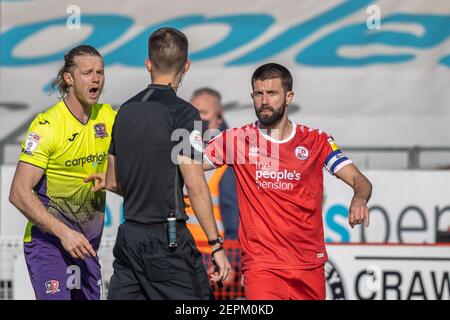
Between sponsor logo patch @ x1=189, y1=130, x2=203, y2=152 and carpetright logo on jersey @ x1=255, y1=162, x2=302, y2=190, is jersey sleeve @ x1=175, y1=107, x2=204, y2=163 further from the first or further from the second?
carpetright logo on jersey @ x1=255, y1=162, x2=302, y2=190

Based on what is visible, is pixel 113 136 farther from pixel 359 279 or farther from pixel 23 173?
pixel 359 279

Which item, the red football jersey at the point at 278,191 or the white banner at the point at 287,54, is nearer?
the red football jersey at the point at 278,191

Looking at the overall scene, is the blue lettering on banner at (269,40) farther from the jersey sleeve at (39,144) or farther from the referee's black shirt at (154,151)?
the referee's black shirt at (154,151)

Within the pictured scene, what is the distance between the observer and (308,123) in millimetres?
13352

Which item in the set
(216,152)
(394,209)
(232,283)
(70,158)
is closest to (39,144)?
(70,158)

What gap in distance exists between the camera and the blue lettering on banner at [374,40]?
1351 centimetres

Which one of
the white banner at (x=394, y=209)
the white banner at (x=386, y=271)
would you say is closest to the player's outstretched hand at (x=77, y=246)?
the white banner at (x=386, y=271)

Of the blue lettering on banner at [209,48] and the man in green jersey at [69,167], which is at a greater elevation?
the blue lettering on banner at [209,48]

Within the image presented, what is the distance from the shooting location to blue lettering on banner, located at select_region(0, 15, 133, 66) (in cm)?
1380

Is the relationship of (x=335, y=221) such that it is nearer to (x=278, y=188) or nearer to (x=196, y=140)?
(x=278, y=188)

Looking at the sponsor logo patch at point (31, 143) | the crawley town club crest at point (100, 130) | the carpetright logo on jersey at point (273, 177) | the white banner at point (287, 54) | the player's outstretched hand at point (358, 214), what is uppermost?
the white banner at point (287, 54)
